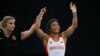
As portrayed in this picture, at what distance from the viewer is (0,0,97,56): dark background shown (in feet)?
24.1

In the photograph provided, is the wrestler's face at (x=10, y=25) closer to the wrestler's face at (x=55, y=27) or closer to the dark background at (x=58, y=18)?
the wrestler's face at (x=55, y=27)

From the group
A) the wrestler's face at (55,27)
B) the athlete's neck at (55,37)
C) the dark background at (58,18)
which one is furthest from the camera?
the dark background at (58,18)

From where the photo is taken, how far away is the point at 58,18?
7.39 meters

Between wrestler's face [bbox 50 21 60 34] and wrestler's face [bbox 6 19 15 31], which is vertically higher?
wrestler's face [bbox 6 19 15 31]

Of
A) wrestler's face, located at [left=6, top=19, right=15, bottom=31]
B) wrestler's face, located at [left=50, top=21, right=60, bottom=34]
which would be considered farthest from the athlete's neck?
wrestler's face, located at [left=6, top=19, right=15, bottom=31]

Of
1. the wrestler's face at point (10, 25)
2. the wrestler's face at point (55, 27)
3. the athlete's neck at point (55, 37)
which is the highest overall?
the wrestler's face at point (10, 25)

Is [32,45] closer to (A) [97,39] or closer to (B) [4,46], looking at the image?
(A) [97,39]

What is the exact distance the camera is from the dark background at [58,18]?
7.35m

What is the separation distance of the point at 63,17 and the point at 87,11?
20.4 inches

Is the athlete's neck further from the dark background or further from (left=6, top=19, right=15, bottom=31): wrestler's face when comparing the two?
the dark background

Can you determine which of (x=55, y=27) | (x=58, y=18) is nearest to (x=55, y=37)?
(x=55, y=27)

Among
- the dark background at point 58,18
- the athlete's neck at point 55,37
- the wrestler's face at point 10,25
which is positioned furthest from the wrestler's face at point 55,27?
the dark background at point 58,18

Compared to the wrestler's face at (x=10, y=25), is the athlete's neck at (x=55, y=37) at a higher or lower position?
lower

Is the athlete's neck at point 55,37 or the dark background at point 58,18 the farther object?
the dark background at point 58,18
